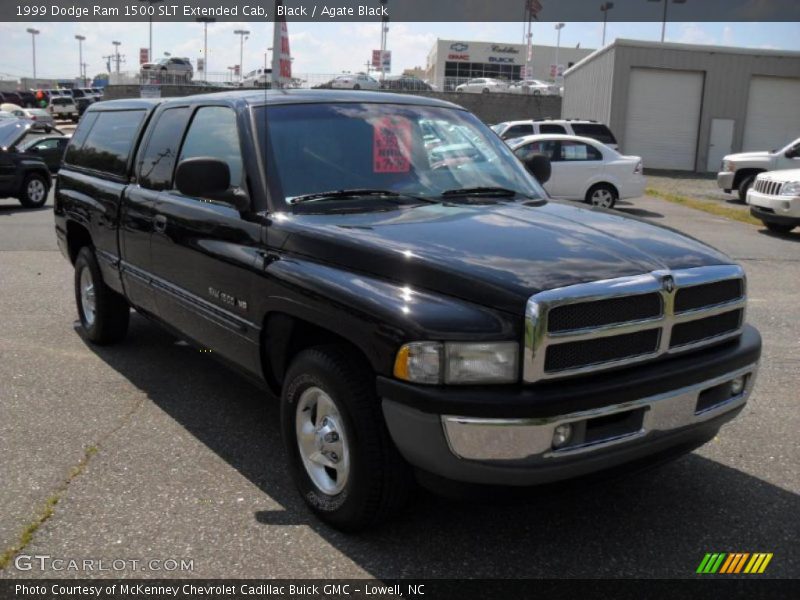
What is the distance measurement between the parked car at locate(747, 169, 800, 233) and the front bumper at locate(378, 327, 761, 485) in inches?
448

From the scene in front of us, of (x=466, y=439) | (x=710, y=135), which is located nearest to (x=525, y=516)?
(x=466, y=439)

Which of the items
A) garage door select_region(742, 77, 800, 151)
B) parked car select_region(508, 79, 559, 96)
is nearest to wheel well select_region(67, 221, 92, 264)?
garage door select_region(742, 77, 800, 151)

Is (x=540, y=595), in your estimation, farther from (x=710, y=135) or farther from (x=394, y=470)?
(x=710, y=135)

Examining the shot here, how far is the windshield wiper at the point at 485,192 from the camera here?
410 cm

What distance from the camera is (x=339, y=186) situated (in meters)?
3.93

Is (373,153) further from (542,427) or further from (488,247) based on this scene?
(542,427)

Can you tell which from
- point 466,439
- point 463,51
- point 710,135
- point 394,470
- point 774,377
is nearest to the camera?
point 466,439

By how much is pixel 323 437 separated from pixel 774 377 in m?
3.72

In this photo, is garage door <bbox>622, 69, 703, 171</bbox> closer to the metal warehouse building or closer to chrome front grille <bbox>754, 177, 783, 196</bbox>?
the metal warehouse building

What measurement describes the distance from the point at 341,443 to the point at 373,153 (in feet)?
5.28

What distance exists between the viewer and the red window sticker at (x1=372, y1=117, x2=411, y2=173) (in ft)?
13.4

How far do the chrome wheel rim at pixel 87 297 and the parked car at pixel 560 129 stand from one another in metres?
14.9

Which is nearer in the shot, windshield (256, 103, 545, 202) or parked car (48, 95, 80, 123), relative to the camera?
windshield (256, 103, 545, 202)

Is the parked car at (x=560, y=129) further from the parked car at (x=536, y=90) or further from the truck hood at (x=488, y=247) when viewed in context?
the parked car at (x=536, y=90)
